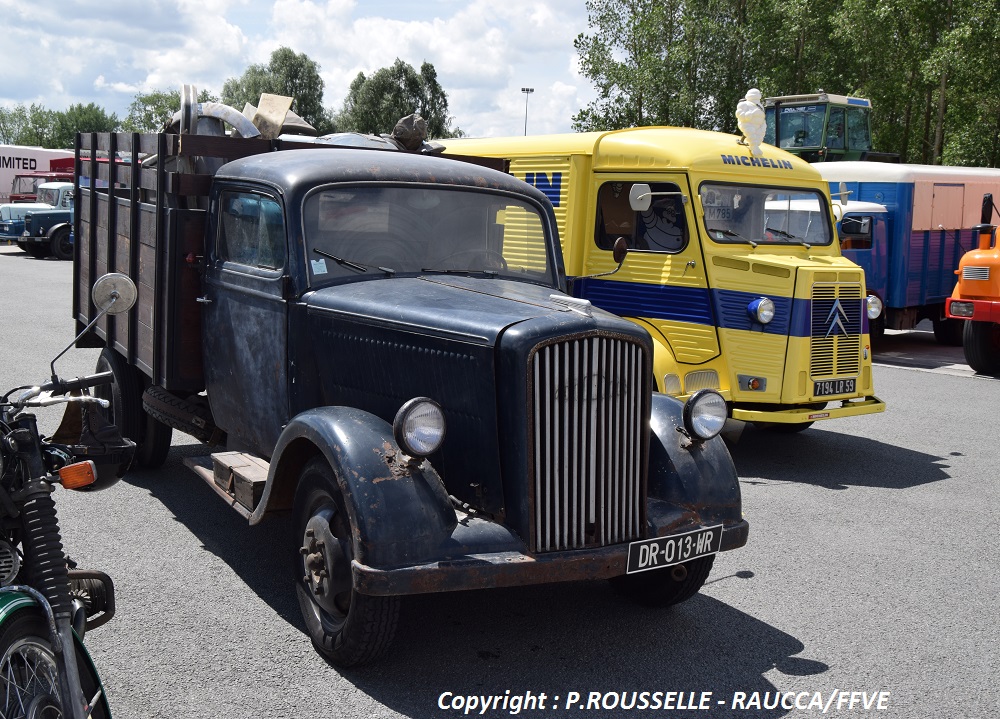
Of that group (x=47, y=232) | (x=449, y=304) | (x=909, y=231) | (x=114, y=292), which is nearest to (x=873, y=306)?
(x=909, y=231)

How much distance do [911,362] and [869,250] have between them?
5.33 ft

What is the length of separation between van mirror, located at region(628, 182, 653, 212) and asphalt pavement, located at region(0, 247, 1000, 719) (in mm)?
2365

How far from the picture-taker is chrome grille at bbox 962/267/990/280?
1220 cm

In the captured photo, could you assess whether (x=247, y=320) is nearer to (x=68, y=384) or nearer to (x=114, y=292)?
(x=114, y=292)

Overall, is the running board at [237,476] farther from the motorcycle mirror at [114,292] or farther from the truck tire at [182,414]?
the motorcycle mirror at [114,292]

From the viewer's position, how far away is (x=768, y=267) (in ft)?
25.9

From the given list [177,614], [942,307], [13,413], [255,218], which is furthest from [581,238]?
[942,307]

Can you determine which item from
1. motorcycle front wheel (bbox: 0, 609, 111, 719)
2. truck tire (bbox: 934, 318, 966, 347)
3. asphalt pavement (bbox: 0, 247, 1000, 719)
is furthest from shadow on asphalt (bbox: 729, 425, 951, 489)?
truck tire (bbox: 934, 318, 966, 347)

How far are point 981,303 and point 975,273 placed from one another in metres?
0.39

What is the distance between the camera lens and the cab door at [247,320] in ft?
17.1

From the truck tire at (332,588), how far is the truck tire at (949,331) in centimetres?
1354

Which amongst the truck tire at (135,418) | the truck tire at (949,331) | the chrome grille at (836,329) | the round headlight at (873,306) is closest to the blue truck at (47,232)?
the truck tire at (949,331)

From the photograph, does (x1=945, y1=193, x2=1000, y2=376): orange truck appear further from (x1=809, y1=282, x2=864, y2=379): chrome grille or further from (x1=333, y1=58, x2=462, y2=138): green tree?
(x1=333, y1=58, x2=462, y2=138): green tree

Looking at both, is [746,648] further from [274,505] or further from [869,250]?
[869,250]
